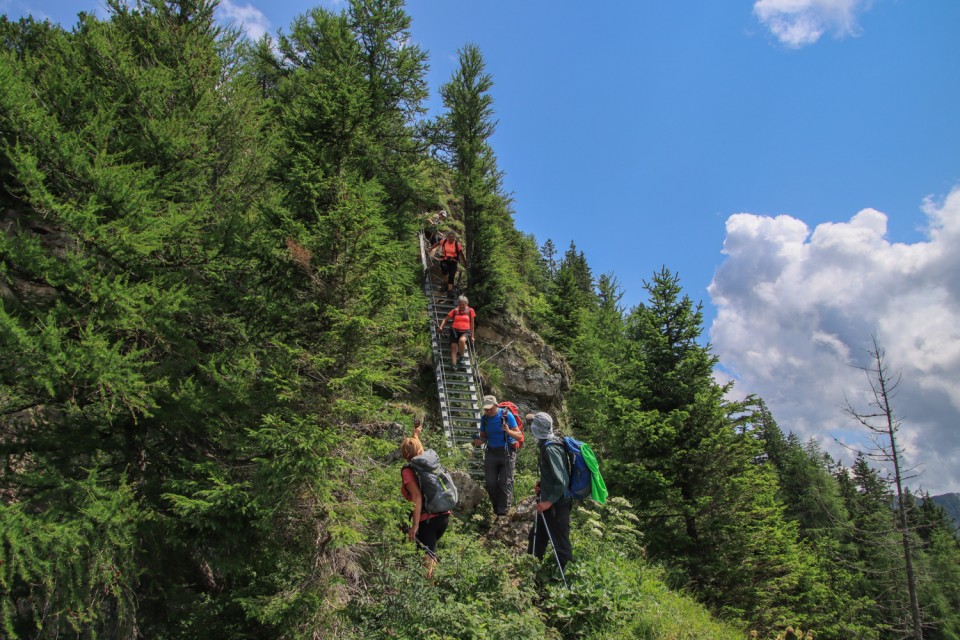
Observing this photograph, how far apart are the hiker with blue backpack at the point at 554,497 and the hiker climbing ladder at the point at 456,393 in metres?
4.38

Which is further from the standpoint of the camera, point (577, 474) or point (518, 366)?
point (518, 366)

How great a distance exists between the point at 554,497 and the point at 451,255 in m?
10.8

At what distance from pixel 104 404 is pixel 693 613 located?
8.78m

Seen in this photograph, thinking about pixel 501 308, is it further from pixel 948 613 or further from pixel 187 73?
pixel 948 613

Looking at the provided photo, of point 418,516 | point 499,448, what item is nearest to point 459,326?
point 499,448

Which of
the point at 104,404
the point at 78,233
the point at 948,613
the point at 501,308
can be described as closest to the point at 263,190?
the point at 78,233

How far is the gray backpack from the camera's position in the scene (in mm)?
6578

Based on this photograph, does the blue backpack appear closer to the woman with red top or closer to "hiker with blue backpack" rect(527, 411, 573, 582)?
"hiker with blue backpack" rect(527, 411, 573, 582)

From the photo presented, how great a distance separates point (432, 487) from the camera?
6.61 meters

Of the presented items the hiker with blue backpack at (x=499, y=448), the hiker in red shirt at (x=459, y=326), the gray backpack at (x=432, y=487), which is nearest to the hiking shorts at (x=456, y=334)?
the hiker in red shirt at (x=459, y=326)

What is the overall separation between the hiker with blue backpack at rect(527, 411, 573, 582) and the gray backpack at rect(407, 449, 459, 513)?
1281 millimetres

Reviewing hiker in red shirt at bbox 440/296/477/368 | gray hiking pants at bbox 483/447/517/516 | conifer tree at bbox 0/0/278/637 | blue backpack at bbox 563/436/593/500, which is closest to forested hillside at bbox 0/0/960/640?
conifer tree at bbox 0/0/278/637

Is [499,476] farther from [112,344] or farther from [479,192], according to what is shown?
[479,192]

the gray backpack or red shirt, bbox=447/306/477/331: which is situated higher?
red shirt, bbox=447/306/477/331
